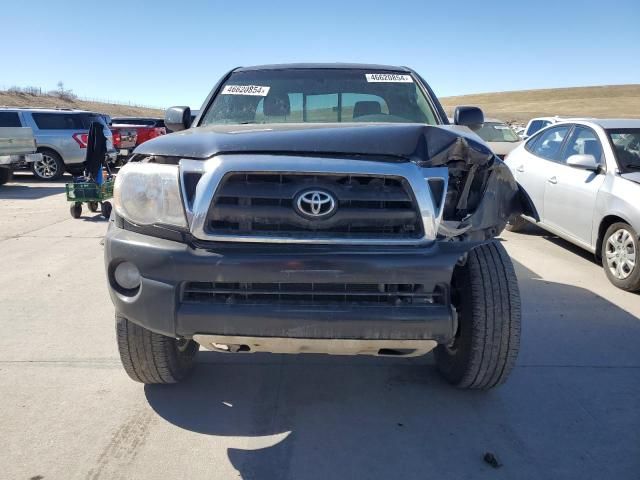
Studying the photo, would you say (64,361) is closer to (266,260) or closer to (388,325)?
(266,260)

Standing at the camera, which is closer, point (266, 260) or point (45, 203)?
point (266, 260)

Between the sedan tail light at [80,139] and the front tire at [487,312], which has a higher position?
the sedan tail light at [80,139]

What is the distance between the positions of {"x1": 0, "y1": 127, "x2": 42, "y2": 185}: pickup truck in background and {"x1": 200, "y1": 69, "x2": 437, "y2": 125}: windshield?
33.6ft

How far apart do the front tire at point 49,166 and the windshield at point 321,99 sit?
12.2 m

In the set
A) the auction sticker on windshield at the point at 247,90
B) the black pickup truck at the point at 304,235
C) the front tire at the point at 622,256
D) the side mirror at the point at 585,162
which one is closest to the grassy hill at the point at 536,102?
the side mirror at the point at 585,162

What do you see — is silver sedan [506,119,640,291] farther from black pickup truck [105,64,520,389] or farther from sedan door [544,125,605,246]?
black pickup truck [105,64,520,389]

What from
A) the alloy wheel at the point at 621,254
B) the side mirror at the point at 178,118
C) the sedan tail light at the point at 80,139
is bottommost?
the alloy wheel at the point at 621,254

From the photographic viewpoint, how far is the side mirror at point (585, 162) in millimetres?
5535

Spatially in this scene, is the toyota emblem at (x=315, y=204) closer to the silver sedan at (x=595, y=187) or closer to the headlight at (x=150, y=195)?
the headlight at (x=150, y=195)

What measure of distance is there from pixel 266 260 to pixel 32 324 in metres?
2.77

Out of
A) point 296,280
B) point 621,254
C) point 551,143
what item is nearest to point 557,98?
point 551,143

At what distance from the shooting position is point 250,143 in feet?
8.08

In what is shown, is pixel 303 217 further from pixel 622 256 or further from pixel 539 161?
pixel 539 161

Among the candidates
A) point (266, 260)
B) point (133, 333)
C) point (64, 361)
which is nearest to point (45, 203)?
point (64, 361)
